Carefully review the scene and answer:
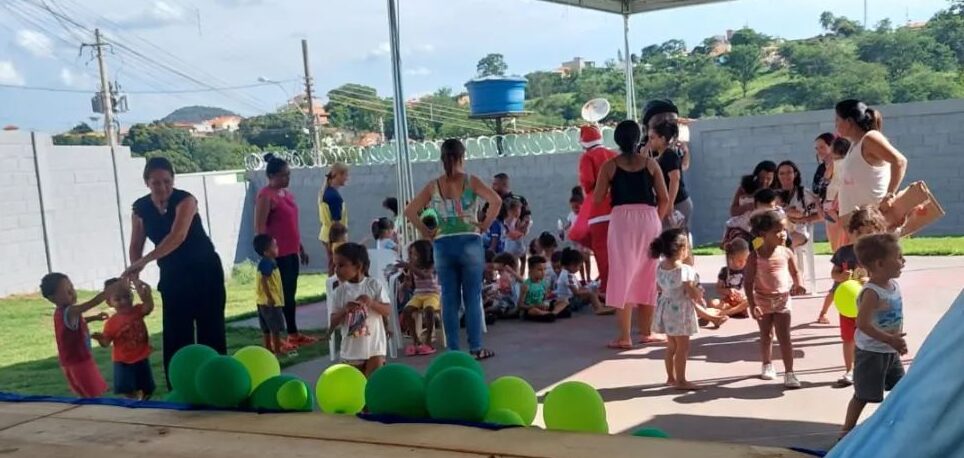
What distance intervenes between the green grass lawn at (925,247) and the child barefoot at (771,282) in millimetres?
5873

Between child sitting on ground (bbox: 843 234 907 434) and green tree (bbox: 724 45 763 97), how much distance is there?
2907cm

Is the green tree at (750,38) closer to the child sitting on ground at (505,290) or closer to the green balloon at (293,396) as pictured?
the child sitting on ground at (505,290)

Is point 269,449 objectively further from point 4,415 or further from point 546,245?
point 546,245

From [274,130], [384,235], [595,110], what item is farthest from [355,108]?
[384,235]

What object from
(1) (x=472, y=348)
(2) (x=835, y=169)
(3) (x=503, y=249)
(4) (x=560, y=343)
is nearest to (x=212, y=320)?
(1) (x=472, y=348)

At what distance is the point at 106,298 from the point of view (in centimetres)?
455

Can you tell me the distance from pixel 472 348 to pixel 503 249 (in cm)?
286

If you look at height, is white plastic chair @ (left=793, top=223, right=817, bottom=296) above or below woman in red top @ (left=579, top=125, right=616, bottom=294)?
below

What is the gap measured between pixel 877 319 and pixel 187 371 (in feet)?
9.05

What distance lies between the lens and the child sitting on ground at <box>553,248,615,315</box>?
24.0 ft

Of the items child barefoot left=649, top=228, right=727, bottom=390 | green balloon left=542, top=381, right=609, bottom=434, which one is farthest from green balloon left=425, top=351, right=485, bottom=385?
child barefoot left=649, top=228, right=727, bottom=390

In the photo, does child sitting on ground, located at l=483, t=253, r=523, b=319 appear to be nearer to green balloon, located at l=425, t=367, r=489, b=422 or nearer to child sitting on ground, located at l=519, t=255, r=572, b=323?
child sitting on ground, located at l=519, t=255, r=572, b=323

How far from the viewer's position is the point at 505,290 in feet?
24.6

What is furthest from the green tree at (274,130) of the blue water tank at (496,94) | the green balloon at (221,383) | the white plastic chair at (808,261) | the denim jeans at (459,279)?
the green balloon at (221,383)
